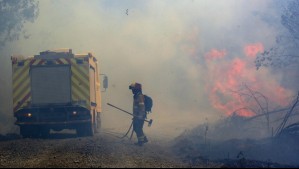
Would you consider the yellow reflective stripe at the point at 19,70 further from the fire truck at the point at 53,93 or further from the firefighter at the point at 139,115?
the firefighter at the point at 139,115

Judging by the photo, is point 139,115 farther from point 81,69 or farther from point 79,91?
point 81,69

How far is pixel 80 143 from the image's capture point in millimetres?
10914

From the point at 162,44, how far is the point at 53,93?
60.1 ft

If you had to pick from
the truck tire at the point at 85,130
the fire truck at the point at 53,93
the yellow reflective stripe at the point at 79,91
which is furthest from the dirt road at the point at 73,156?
the yellow reflective stripe at the point at 79,91

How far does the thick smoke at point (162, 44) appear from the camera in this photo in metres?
24.6

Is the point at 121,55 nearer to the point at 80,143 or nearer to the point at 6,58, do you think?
the point at 6,58

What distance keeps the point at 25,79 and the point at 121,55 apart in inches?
665

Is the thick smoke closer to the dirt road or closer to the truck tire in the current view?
the truck tire

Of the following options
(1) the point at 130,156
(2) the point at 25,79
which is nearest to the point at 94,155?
(1) the point at 130,156

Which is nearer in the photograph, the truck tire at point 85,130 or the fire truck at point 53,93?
the fire truck at point 53,93

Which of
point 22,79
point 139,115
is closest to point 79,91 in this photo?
point 22,79

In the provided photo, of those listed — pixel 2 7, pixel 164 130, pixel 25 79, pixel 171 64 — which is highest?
pixel 2 7

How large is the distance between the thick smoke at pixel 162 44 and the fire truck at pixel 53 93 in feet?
30.1

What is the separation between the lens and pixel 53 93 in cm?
1341
